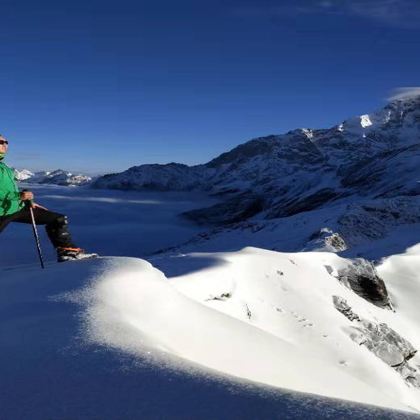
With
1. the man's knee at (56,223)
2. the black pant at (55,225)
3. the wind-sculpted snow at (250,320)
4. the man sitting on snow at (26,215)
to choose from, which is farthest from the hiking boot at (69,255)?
the wind-sculpted snow at (250,320)

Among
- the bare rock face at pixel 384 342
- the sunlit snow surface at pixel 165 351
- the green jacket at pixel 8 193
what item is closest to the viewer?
the sunlit snow surface at pixel 165 351

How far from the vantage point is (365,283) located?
23.9 m

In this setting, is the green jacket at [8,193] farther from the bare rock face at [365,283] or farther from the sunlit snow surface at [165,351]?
the bare rock face at [365,283]

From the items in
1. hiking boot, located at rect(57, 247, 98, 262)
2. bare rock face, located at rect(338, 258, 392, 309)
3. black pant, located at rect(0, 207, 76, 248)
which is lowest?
bare rock face, located at rect(338, 258, 392, 309)

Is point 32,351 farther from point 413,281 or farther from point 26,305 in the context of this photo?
point 413,281

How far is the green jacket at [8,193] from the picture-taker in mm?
A: 10430

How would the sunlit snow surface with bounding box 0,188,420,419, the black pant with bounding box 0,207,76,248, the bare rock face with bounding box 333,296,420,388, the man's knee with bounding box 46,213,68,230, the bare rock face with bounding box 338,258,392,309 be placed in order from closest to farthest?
the sunlit snow surface with bounding box 0,188,420,419 < the black pant with bounding box 0,207,76,248 < the man's knee with bounding box 46,213,68,230 < the bare rock face with bounding box 333,296,420,388 < the bare rock face with bounding box 338,258,392,309

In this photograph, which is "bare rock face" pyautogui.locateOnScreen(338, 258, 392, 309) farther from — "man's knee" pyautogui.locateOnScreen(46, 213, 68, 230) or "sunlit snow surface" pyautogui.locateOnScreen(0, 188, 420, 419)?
"man's knee" pyautogui.locateOnScreen(46, 213, 68, 230)

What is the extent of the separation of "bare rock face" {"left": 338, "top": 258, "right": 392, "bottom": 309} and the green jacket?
16071 mm

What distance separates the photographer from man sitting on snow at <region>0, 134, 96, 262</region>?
34.4ft

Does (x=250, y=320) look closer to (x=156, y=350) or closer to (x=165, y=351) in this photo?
(x=165, y=351)

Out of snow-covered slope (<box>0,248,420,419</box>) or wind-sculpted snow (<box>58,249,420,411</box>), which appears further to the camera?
wind-sculpted snow (<box>58,249,420,411</box>)

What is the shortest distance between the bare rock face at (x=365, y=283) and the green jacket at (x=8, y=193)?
52.7 ft

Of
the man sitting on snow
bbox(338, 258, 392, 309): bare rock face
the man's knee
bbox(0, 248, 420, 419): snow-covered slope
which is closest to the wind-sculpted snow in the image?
bbox(0, 248, 420, 419): snow-covered slope
